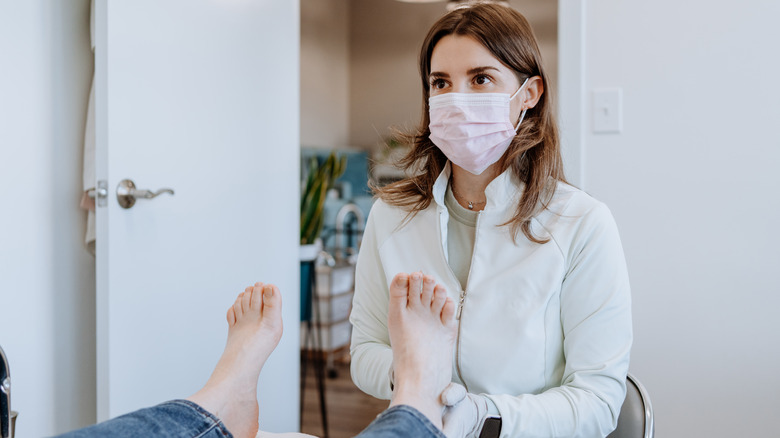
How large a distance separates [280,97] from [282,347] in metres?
A: 0.76

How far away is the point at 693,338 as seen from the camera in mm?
1487

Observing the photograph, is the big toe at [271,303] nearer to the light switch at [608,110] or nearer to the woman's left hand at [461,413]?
the woman's left hand at [461,413]

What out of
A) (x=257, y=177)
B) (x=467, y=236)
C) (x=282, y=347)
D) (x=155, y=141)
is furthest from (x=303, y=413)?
(x=467, y=236)

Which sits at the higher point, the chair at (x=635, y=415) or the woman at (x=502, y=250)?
the woman at (x=502, y=250)

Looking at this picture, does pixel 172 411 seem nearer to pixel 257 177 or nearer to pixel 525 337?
pixel 525 337

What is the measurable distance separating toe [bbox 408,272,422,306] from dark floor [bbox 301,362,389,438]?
4.99 feet

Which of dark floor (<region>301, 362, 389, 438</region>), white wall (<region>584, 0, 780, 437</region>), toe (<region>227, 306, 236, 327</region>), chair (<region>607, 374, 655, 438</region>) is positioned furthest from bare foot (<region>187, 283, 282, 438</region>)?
dark floor (<region>301, 362, 389, 438</region>)

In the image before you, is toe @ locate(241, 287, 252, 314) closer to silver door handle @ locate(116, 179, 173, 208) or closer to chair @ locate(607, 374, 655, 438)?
silver door handle @ locate(116, 179, 173, 208)

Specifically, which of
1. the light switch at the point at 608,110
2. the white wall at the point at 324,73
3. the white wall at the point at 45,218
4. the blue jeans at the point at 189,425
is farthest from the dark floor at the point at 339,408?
the white wall at the point at 324,73

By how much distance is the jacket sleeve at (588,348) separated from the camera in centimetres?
92

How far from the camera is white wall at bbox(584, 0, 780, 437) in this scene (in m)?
1.43

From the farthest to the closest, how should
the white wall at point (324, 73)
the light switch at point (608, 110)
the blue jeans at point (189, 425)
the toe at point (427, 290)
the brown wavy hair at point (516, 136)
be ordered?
the white wall at point (324, 73)
the light switch at point (608, 110)
the brown wavy hair at point (516, 136)
the toe at point (427, 290)
the blue jeans at point (189, 425)

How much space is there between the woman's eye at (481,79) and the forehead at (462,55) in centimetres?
2

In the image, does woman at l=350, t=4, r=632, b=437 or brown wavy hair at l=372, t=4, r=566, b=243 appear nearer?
woman at l=350, t=4, r=632, b=437
